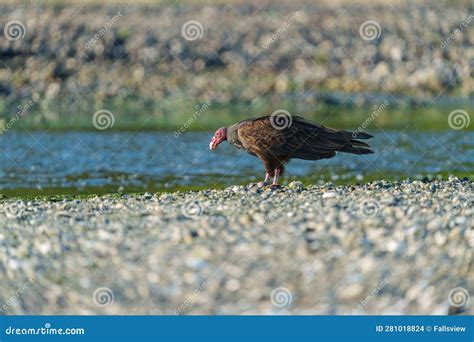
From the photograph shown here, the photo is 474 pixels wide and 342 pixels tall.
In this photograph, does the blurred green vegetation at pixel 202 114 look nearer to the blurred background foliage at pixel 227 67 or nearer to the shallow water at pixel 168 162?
the blurred background foliage at pixel 227 67

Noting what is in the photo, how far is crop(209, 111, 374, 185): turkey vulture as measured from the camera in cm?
1612

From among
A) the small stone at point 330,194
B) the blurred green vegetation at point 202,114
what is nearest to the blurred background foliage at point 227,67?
the blurred green vegetation at point 202,114

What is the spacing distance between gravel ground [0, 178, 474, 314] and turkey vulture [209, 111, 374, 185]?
1813mm

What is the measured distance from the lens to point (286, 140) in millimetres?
16125

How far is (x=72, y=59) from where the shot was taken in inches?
1502

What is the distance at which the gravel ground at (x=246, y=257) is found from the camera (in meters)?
10.3

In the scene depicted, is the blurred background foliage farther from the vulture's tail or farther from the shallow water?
the vulture's tail

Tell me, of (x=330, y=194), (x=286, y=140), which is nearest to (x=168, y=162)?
(x=286, y=140)

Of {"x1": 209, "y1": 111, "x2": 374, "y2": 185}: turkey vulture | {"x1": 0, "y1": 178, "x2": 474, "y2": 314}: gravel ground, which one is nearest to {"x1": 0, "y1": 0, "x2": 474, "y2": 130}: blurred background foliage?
{"x1": 209, "y1": 111, "x2": 374, "y2": 185}: turkey vulture

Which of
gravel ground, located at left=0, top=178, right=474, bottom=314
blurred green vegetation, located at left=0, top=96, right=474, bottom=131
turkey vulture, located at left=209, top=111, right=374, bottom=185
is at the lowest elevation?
gravel ground, located at left=0, top=178, right=474, bottom=314

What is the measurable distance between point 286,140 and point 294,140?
14 cm

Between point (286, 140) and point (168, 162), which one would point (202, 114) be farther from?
point (286, 140)

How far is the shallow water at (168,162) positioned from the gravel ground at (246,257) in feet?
20.2
